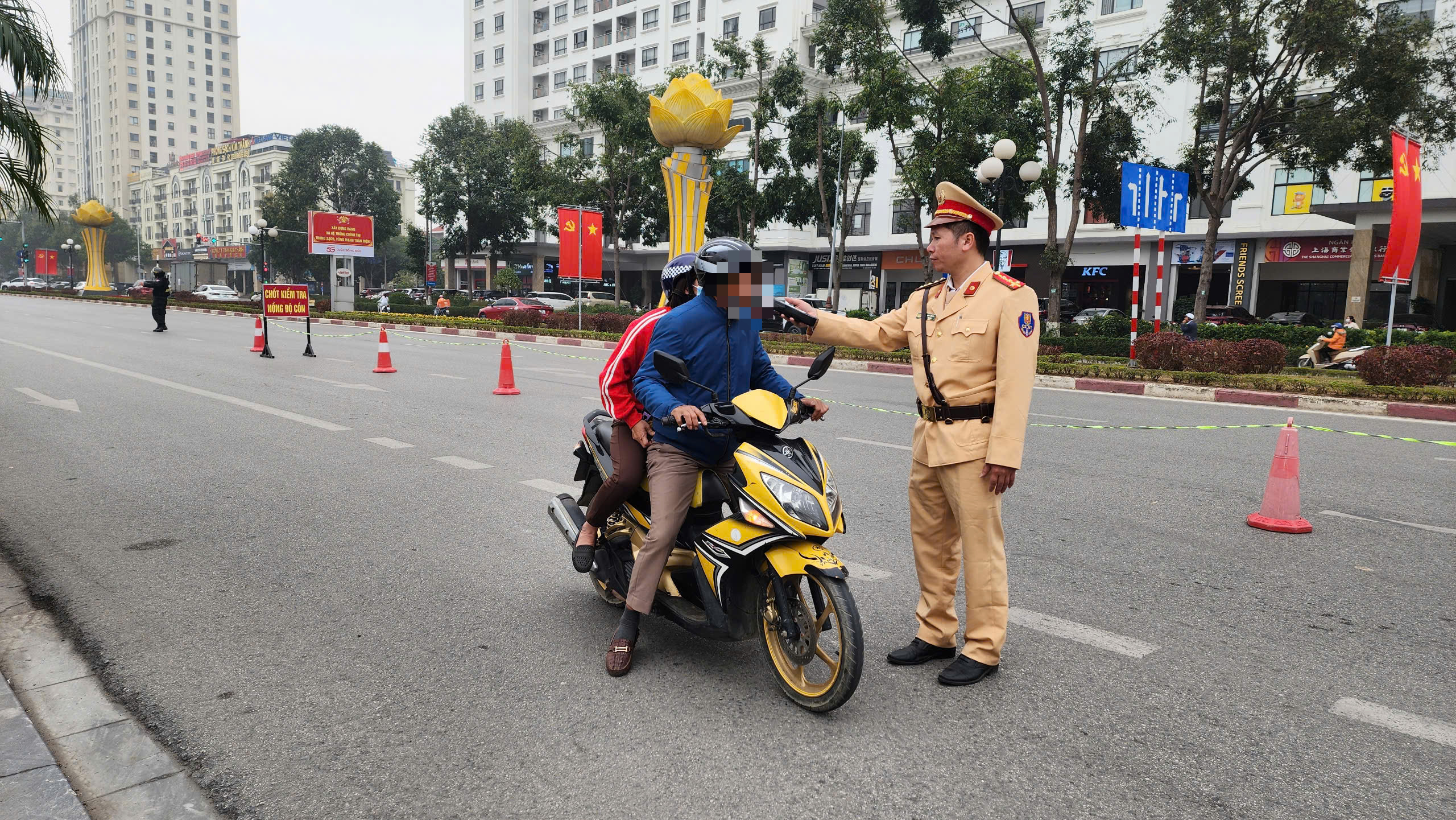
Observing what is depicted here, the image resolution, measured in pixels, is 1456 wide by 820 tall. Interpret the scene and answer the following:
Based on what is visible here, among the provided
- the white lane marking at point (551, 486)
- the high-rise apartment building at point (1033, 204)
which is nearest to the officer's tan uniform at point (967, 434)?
the white lane marking at point (551, 486)

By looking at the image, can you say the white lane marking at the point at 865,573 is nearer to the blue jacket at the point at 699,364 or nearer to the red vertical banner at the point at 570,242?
the blue jacket at the point at 699,364

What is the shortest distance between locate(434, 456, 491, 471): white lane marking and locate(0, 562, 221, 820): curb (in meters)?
3.52

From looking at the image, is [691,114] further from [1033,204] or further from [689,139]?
[1033,204]

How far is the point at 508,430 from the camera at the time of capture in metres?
8.80

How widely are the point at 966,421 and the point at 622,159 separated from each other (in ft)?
116

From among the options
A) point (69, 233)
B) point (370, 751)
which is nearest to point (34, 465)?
point (370, 751)

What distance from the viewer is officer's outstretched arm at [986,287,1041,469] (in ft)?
10.3

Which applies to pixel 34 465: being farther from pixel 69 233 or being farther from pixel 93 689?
pixel 69 233

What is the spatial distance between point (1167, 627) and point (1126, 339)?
57.7ft

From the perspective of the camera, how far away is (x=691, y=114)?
2142 cm

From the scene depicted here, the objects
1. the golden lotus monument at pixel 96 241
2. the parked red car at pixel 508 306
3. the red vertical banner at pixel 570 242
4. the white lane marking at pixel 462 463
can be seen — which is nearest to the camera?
the white lane marking at pixel 462 463

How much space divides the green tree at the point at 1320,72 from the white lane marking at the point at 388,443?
18602 millimetres

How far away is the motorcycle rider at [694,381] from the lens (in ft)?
10.7

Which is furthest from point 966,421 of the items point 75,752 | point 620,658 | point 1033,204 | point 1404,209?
point 1033,204
